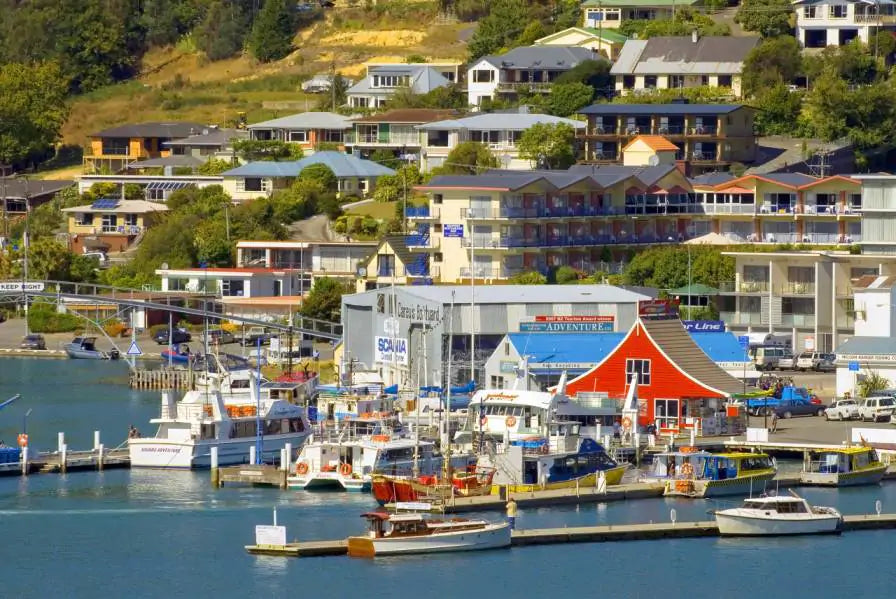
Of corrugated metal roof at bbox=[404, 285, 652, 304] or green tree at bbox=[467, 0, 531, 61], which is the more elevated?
green tree at bbox=[467, 0, 531, 61]

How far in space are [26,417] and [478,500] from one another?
798 inches

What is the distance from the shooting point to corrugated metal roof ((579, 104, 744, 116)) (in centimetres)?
9900

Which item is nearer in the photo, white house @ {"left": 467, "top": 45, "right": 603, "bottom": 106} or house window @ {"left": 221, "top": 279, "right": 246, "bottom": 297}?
house window @ {"left": 221, "top": 279, "right": 246, "bottom": 297}

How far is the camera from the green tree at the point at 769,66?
105 m

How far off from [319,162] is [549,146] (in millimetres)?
12106

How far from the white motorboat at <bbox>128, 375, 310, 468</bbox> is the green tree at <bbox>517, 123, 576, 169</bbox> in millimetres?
41607

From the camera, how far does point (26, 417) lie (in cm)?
6819

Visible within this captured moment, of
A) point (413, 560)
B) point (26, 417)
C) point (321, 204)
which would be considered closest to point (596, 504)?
point (413, 560)

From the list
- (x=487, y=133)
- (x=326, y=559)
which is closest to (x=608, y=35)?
(x=487, y=133)

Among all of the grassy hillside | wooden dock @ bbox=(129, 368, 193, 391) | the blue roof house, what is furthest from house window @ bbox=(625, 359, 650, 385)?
the grassy hillside

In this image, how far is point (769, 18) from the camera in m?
112

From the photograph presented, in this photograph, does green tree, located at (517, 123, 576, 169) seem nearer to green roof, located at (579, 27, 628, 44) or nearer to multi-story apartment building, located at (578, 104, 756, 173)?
multi-story apartment building, located at (578, 104, 756, 173)

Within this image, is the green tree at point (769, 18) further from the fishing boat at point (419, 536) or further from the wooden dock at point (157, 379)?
the fishing boat at point (419, 536)

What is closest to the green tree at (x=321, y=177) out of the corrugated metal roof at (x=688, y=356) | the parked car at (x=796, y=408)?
the parked car at (x=796, y=408)
